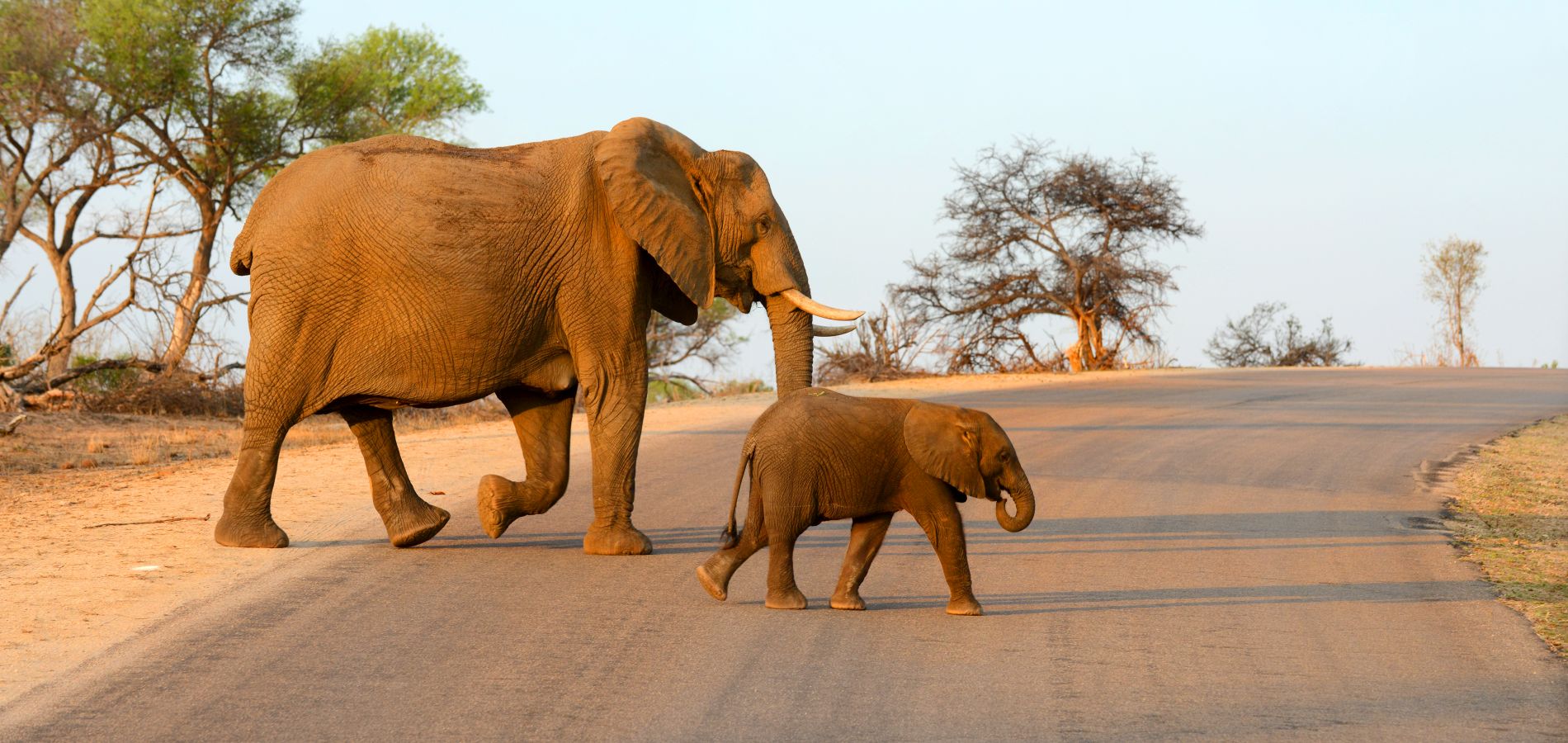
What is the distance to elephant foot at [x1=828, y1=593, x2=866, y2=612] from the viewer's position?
287 inches

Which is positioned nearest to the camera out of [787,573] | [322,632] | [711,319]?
[322,632]

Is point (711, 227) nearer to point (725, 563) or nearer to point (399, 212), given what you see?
point (399, 212)

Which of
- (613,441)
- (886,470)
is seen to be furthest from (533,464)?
(886,470)

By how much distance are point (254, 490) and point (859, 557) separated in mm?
3831

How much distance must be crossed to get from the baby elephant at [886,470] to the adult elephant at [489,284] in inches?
75.4

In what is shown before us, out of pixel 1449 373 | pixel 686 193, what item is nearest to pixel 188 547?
pixel 686 193

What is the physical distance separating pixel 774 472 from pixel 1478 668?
3082 millimetres

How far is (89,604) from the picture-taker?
7.37 metres

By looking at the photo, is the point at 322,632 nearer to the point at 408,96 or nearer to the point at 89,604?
the point at 89,604

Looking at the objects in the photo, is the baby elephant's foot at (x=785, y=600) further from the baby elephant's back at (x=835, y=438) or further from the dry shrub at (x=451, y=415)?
the dry shrub at (x=451, y=415)

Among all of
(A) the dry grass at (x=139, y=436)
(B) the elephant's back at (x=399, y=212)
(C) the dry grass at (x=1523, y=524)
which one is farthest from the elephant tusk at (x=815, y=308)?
(A) the dry grass at (x=139, y=436)

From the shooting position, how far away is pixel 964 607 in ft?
23.5

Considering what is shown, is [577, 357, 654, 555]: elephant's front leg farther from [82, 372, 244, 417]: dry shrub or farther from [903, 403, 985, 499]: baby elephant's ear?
[82, 372, 244, 417]: dry shrub

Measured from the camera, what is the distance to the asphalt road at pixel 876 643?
5316 millimetres
